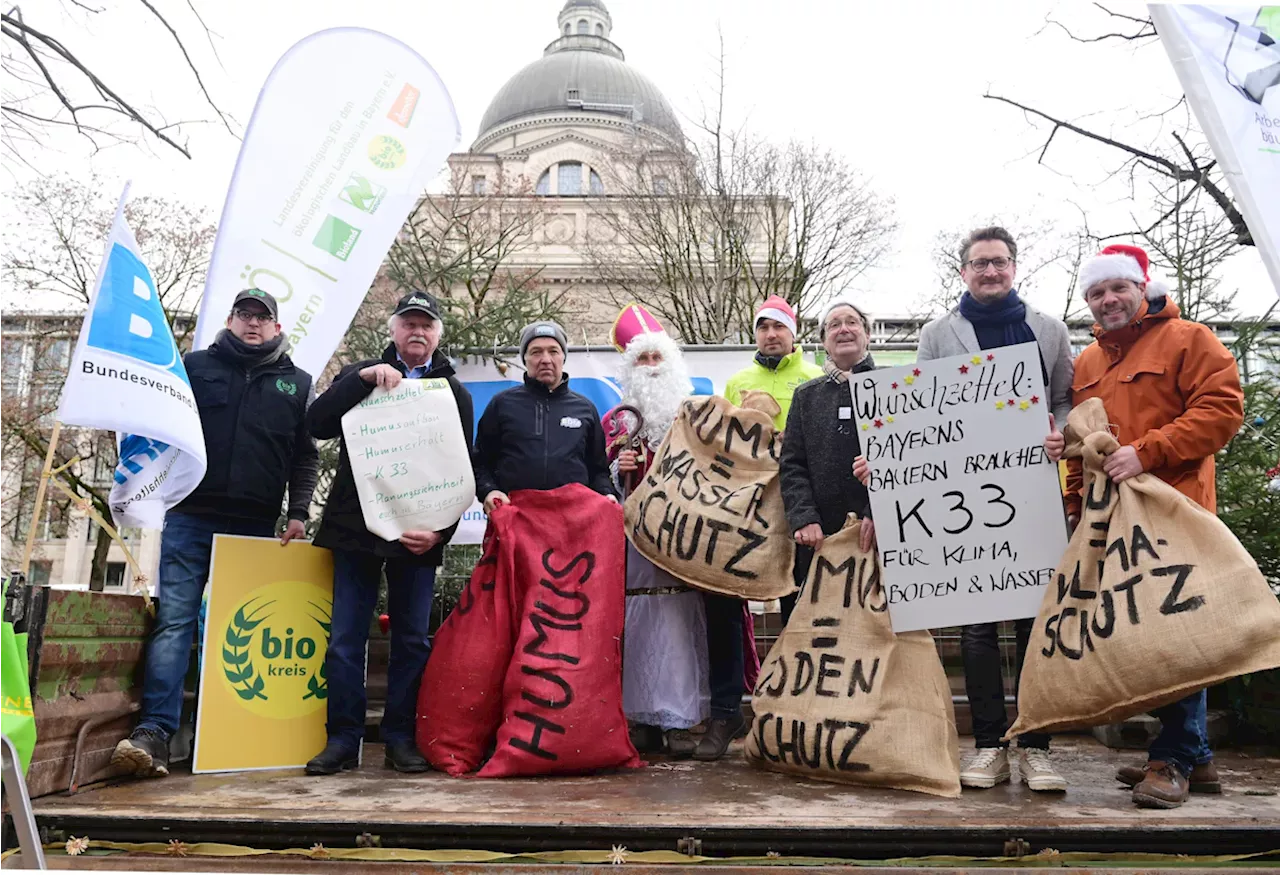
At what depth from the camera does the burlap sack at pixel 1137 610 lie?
266cm

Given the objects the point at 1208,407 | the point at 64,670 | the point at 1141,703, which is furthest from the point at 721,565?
the point at 64,670

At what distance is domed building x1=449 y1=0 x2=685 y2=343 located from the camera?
746 inches

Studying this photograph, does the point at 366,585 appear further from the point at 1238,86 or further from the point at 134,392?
the point at 1238,86

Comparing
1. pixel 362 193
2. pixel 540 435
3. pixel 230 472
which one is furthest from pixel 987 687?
pixel 362 193

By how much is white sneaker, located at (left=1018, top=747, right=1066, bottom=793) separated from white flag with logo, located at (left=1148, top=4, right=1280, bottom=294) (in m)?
2.31

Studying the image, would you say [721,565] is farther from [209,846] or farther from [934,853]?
[209,846]

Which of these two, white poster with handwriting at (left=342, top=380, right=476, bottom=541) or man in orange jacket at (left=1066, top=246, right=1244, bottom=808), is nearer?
man in orange jacket at (left=1066, top=246, right=1244, bottom=808)

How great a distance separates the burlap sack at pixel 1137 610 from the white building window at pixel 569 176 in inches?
1496

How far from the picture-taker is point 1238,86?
408cm

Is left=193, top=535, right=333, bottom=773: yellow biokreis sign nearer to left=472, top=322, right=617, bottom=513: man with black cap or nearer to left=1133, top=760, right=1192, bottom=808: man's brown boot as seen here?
left=472, top=322, right=617, bottom=513: man with black cap

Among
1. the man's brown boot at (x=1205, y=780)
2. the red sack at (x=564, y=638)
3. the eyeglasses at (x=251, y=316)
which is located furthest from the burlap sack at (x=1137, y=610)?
the eyeglasses at (x=251, y=316)

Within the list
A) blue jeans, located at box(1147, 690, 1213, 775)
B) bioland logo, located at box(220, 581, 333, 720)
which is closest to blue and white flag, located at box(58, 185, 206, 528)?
bioland logo, located at box(220, 581, 333, 720)

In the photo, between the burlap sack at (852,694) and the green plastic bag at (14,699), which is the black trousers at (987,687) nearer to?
the burlap sack at (852,694)

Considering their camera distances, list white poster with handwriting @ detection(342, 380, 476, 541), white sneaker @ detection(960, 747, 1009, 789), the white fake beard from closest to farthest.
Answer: white sneaker @ detection(960, 747, 1009, 789), white poster with handwriting @ detection(342, 380, 476, 541), the white fake beard
